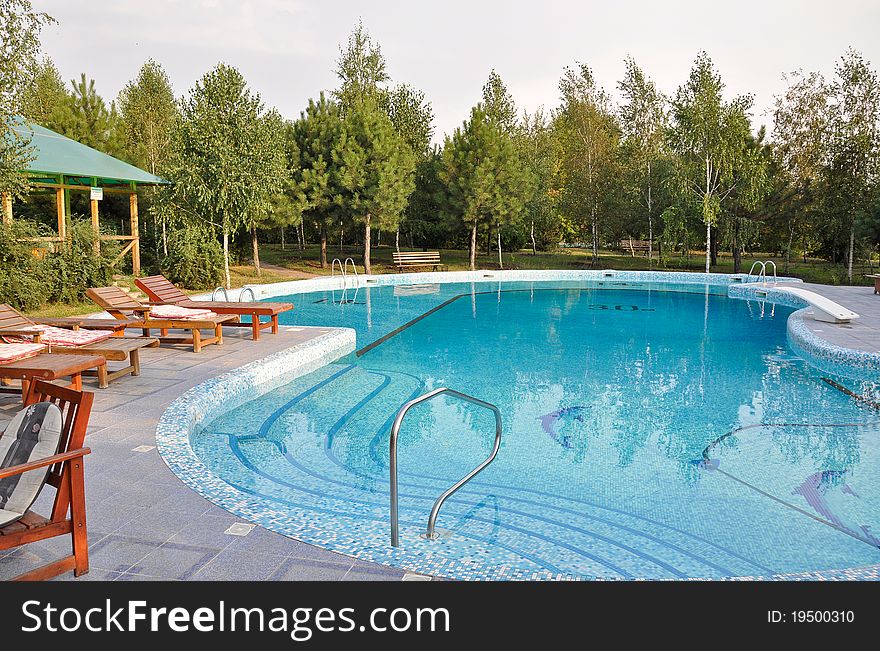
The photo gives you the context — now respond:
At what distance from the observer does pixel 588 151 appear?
1101 inches

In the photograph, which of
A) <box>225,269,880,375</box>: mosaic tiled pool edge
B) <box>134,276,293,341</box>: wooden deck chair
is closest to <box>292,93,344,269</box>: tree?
<box>225,269,880,375</box>: mosaic tiled pool edge

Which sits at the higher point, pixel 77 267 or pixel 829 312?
pixel 77 267

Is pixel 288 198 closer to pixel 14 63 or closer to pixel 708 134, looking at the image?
pixel 14 63

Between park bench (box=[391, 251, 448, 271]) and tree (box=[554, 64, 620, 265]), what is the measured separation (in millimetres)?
6054

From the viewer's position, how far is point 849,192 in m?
20.8

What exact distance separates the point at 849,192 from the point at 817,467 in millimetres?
18474

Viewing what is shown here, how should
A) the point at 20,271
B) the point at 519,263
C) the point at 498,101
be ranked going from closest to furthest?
the point at 20,271 → the point at 498,101 → the point at 519,263

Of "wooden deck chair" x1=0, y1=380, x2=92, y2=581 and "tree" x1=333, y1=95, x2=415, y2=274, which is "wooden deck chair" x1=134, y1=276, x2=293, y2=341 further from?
"tree" x1=333, y1=95, x2=415, y2=274

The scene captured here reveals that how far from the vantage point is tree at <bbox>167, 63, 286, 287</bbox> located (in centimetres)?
1539

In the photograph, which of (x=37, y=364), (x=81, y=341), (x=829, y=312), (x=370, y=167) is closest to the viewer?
(x=37, y=364)

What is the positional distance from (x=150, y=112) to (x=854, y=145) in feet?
85.1

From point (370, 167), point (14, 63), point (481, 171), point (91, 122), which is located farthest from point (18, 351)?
point (91, 122)
